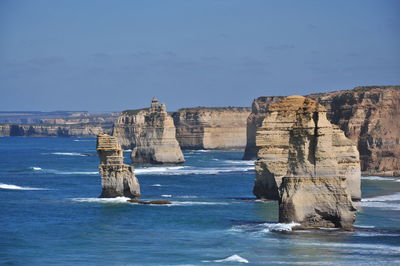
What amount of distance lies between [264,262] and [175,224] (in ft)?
46.4

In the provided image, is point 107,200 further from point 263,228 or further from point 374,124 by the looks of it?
point 374,124

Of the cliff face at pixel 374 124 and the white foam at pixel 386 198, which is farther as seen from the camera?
the cliff face at pixel 374 124

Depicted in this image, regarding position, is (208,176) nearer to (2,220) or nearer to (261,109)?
(2,220)

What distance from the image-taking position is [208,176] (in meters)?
107

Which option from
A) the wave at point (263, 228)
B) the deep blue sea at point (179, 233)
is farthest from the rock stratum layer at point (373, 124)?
the wave at point (263, 228)

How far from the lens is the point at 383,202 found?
6819 centimetres

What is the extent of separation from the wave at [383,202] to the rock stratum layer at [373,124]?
29499 mm

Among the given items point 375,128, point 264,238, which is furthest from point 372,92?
point 264,238

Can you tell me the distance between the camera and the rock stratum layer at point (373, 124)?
Result: 10592 cm

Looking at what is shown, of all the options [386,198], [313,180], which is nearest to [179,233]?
[313,180]

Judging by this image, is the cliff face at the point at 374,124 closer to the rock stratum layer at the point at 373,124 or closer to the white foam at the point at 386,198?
the rock stratum layer at the point at 373,124

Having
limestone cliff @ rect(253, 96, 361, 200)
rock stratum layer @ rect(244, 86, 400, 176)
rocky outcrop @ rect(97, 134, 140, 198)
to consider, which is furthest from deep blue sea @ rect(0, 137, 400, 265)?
rock stratum layer @ rect(244, 86, 400, 176)

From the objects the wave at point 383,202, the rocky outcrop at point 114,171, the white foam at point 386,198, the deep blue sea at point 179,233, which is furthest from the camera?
the white foam at point 386,198

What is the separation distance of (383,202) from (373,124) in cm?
4196
